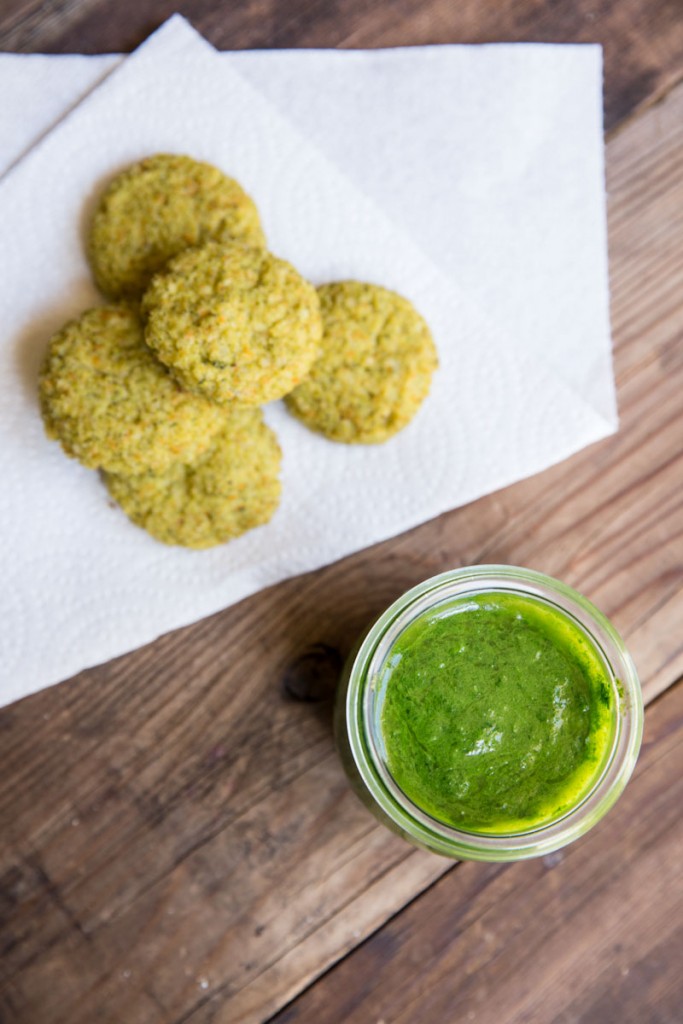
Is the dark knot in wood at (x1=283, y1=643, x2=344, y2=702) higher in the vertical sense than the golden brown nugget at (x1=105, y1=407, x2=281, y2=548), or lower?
lower

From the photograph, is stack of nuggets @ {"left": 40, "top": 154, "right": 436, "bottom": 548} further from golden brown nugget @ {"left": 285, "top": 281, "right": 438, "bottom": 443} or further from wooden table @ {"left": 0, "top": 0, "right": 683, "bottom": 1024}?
wooden table @ {"left": 0, "top": 0, "right": 683, "bottom": 1024}

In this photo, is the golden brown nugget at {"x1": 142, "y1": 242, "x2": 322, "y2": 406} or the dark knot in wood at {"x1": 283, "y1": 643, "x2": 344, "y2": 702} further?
the dark knot in wood at {"x1": 283, "y1": 643, "x2": 344, "y2": 702}

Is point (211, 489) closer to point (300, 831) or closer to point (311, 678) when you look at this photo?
point (311, 678)

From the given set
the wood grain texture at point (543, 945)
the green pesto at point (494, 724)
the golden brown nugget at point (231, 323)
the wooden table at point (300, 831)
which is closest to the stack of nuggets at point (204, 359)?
the golden brown nugget at point (231, 323)

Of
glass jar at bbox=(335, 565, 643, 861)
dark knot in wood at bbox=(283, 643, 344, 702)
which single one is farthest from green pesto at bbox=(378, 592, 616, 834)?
dark knot in wood at bbox=(283, 643, 344, 702)

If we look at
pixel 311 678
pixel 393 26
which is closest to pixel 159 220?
pixel 393 26

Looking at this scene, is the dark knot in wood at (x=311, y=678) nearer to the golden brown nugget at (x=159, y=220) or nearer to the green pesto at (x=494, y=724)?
the green pesto at (x=494, y=724)
